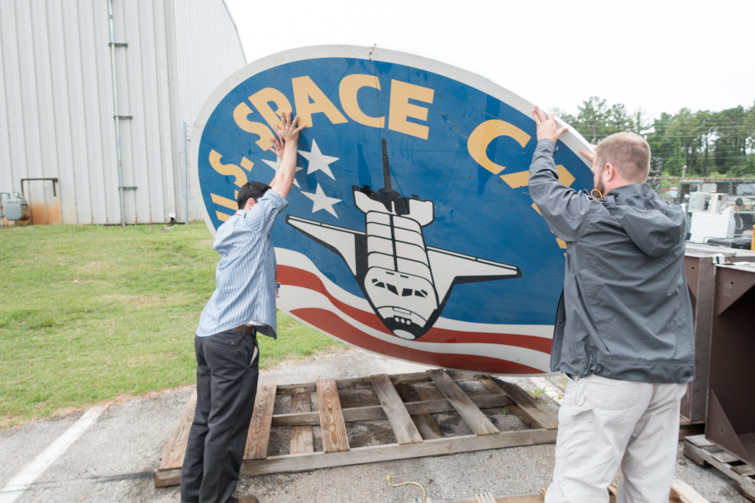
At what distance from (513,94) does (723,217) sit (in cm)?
1058

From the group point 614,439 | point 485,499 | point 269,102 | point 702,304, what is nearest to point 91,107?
point 269,102

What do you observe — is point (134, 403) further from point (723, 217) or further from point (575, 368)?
point (723, 217)

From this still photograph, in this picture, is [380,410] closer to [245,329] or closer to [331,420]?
[331,420]

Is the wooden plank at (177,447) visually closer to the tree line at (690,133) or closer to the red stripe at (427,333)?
the red stripe at (427,333)

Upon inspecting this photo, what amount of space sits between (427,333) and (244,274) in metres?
1.56

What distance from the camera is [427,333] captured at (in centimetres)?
354

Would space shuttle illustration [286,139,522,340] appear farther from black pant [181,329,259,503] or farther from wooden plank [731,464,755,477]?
wooden plank [731,464,755,477]

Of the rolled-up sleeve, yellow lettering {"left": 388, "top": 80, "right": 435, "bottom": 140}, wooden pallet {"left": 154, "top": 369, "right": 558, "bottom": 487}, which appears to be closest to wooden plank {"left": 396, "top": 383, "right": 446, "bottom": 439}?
wooden pallet {"left": 154, "top": 369, "right": 558, "bottom": 487}

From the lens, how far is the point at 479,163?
2.70 m

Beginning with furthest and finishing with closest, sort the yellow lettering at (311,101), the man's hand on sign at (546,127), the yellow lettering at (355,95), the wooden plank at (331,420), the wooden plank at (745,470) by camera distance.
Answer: the wooden plank at (331,420), the wooden plank at (745,470), the yellow lettering at (311,101), the yellow lettering at (355,95), the man's hand on sign at (546,127)

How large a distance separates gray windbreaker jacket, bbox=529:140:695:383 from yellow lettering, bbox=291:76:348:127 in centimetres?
142

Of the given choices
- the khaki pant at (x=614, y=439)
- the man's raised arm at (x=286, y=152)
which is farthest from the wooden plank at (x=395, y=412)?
the man's raised arm at (x=286, y=152)

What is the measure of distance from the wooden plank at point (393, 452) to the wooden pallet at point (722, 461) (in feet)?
3.01

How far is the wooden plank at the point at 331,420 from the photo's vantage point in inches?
123
